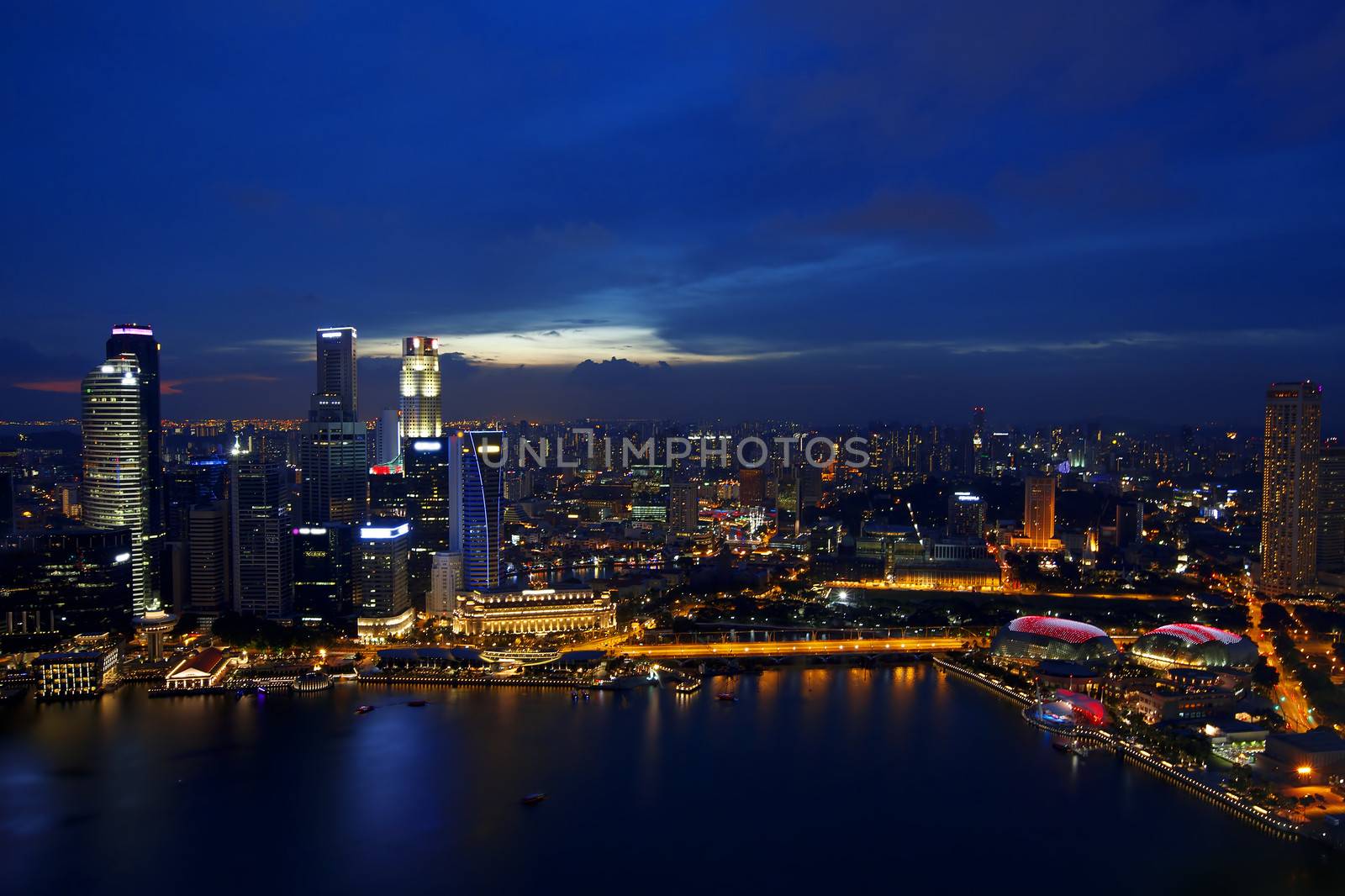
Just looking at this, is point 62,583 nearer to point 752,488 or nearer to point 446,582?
point 446,582

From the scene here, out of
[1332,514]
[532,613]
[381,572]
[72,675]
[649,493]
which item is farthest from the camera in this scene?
[649,493]

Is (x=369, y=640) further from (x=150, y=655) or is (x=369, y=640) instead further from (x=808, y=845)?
(x=808, y=845)

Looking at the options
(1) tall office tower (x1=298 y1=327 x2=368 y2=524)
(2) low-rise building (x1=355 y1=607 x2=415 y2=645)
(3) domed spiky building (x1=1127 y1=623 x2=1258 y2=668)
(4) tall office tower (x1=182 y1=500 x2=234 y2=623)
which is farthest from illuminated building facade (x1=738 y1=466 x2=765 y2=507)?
(3) domed spiky building (x1=1127 y1=623 x2=1258 y2=668)

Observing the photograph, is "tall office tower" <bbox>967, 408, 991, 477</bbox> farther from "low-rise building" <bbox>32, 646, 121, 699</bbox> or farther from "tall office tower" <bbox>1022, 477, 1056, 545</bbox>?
"low-rise building" <bbox>32, 646, 121, 699</bbox>

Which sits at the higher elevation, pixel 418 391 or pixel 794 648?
pixel 418 391

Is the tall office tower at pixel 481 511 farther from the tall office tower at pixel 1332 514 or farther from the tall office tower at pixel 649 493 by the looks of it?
the tall office tower at pixel 1332 514

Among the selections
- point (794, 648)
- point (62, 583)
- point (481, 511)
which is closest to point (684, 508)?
point (481, 511)
